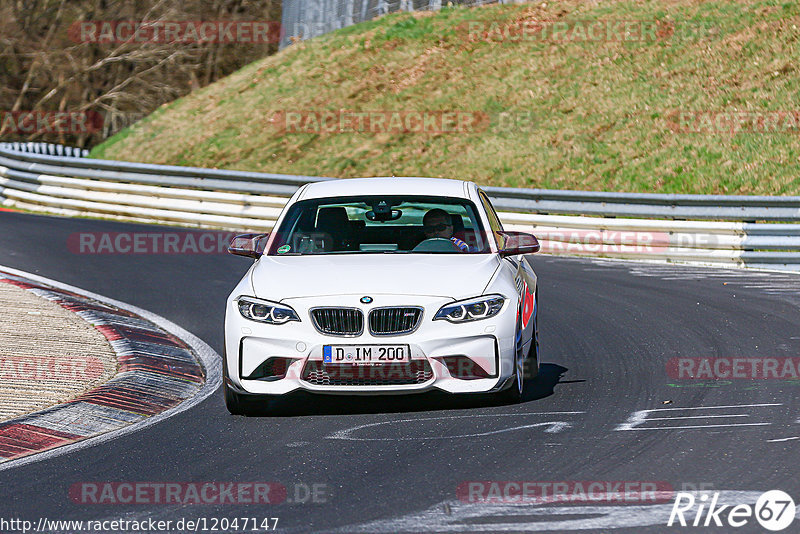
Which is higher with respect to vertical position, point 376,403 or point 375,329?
point 375,329

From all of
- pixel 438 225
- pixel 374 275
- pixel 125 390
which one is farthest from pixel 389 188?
pixel 125 390

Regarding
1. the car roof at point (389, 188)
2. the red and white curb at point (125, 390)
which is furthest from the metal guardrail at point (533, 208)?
the car roof at point (389, 188)

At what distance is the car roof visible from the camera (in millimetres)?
9234

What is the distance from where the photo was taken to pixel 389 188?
934 cm

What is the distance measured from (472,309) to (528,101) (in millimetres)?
21378

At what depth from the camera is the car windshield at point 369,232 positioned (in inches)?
350

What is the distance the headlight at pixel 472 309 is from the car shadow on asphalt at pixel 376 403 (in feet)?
1.74

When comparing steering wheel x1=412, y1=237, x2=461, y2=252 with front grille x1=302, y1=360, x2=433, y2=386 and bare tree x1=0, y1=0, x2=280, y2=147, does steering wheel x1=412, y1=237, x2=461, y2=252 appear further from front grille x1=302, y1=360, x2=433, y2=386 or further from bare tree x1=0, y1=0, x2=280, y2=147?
bare tree x1=0, y1=0, x2=280, y2=147

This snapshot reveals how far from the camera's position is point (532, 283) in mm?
9422

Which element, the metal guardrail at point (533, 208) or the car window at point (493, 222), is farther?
the metal guardrail at point (533, 208)

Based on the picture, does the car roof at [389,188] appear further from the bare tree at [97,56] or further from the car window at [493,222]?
the bare tree at [97,56]

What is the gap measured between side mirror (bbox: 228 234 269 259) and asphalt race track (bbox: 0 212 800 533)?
1044mm

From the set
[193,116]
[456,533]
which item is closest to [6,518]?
[456,533]

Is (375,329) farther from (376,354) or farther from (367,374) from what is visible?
(367,374)
